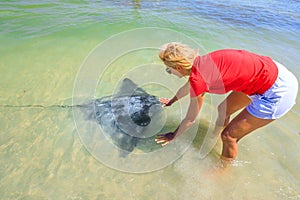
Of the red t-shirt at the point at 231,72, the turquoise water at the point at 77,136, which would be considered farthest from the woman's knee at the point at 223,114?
the red t-shirt at the point at 231,72

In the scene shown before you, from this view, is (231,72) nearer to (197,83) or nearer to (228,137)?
(197,83)

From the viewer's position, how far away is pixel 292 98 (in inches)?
75.7

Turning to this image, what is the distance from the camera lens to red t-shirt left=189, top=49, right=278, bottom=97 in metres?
1.75

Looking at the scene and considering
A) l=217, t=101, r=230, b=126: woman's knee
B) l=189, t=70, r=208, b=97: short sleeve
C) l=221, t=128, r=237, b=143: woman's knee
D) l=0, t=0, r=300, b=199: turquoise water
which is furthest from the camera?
l=217, t=101, r=230, b=126: woman's knee

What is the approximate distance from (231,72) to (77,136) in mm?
2169

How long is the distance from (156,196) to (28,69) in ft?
11.5

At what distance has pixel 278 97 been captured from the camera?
189 cm

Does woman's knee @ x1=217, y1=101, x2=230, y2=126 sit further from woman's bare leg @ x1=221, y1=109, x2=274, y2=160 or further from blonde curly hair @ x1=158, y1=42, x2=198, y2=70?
blonde curly hair @ x1=158, y1=42, x2=198, y2=70

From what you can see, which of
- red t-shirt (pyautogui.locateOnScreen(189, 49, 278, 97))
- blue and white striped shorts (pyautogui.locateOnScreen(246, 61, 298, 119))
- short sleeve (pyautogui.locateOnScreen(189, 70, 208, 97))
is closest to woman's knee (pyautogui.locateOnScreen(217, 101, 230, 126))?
blue and white striped shorts (pyautogui.locateOnScreen(246, 61, 298, 119))

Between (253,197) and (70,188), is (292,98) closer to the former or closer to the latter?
(253,197)

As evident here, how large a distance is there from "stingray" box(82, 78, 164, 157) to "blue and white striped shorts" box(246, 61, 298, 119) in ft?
5.01

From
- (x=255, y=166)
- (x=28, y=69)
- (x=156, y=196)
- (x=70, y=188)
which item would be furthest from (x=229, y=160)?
(x=28, y=69)

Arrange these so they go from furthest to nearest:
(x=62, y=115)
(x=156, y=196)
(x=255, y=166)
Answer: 1. (x=62, y=115)
2. (x=255, y=166)
3. (x=156, y=196)

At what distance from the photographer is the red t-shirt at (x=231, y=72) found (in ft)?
5.73
